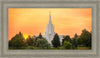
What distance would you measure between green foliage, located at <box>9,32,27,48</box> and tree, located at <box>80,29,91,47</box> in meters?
1.48

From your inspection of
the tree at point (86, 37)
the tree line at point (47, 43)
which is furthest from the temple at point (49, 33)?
the tree at point (86, 37)

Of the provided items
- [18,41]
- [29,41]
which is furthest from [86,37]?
[18,41]

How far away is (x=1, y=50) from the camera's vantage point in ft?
15.4

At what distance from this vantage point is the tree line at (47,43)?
4.82 meters

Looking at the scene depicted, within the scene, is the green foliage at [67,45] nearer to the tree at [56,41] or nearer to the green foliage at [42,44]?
the tree at [56,41]

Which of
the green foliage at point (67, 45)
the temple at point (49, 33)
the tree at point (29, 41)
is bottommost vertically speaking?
the green foliage at point (67, 45)

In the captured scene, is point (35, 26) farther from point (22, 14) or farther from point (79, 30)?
point (79, 30)

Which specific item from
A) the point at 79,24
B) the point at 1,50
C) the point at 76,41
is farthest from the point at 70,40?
the point at 1,50

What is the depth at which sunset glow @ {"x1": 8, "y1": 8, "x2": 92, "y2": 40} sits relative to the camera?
482 cm

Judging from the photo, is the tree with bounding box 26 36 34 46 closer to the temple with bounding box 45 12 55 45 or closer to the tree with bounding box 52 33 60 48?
the temple with bounding box 45 12 55 45

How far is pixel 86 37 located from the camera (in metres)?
4.84

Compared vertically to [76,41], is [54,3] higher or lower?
higher

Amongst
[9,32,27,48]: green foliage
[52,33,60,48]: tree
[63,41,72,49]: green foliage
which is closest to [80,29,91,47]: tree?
[63,41,72,49]: green foliage
